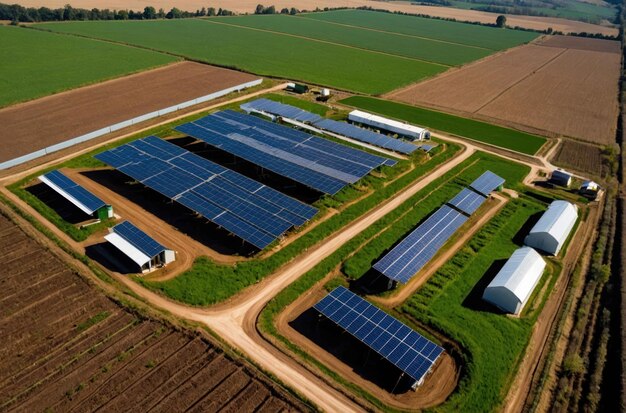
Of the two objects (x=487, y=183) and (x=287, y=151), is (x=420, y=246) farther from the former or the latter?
(x=287, y=151)

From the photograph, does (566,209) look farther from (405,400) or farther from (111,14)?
(111,14)

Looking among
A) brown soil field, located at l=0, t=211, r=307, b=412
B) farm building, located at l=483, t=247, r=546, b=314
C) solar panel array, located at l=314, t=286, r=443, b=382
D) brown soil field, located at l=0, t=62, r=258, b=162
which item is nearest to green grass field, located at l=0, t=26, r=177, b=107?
brown soil field, located at l=0, t=62, r=258, b=162

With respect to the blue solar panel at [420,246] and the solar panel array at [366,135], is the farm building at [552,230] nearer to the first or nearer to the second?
the blue solar panel at [420,246]

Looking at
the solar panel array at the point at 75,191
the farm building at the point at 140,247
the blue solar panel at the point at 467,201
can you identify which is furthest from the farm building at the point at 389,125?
the solar panel array at the point at 75,191

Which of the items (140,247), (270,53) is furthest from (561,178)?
(270,53)

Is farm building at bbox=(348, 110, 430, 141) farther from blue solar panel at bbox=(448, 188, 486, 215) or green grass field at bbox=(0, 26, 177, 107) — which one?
green grass field at bbox=(0, 26, 177, 107)
